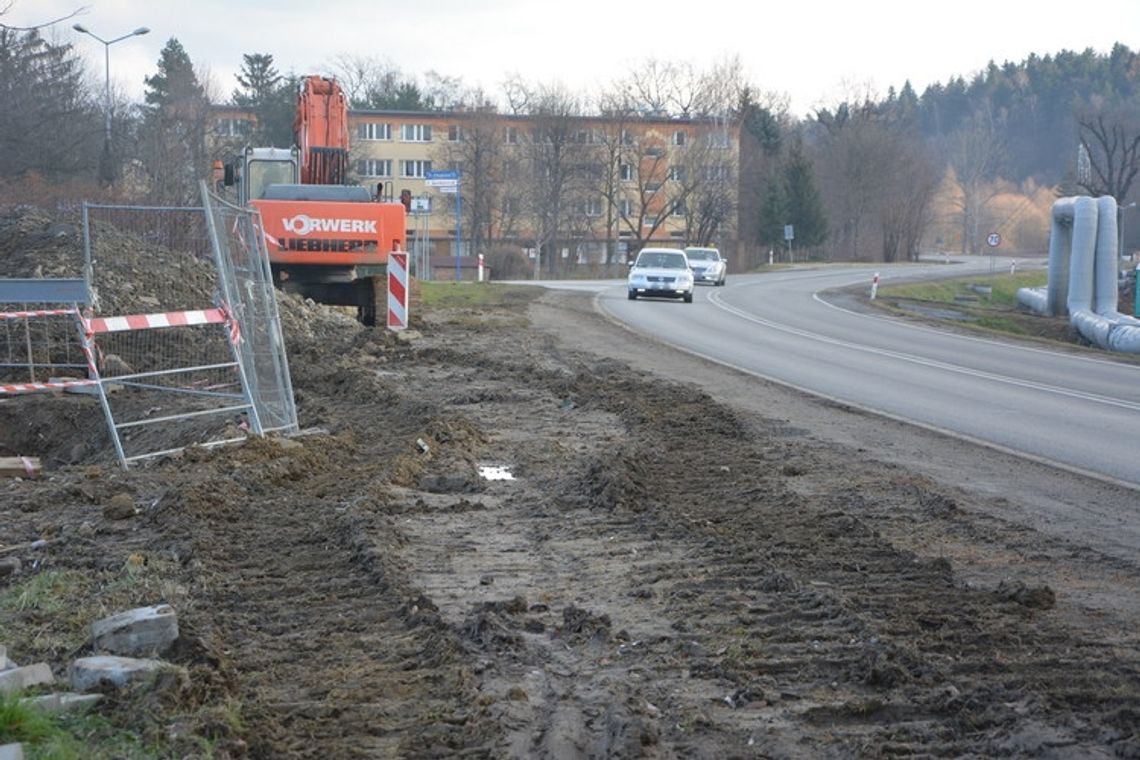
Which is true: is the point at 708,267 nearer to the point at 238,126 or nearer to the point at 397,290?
the point at 397,290

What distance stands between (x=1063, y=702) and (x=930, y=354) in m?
18.9

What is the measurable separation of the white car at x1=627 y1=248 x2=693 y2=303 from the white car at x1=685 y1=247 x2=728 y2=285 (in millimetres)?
12912

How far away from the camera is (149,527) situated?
7926mm

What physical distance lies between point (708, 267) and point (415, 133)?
1856 inches

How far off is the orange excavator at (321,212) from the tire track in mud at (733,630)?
12.8 m

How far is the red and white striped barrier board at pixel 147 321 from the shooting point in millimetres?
10625

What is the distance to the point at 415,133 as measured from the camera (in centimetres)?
9425

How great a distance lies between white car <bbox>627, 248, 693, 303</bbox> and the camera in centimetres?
3812

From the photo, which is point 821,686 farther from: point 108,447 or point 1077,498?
point 108,447

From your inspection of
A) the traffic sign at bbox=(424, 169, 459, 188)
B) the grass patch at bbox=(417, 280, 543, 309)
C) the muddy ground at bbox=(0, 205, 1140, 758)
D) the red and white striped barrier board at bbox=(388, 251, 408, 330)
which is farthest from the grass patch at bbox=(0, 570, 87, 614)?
the traffic sign at bbox=(424, 169, 459, 188)

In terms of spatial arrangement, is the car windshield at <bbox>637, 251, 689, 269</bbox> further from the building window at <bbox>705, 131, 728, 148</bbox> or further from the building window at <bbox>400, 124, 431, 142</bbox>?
the building window at <bbox>400, 124, 431, 142</bbox>

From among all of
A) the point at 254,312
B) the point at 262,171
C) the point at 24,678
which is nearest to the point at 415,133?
the point at 262,171

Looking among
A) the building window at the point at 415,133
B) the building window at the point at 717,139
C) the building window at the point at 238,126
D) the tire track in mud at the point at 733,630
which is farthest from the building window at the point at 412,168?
the tire track in mud at the point at 733,630

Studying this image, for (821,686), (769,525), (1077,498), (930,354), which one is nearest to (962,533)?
(769,525)
